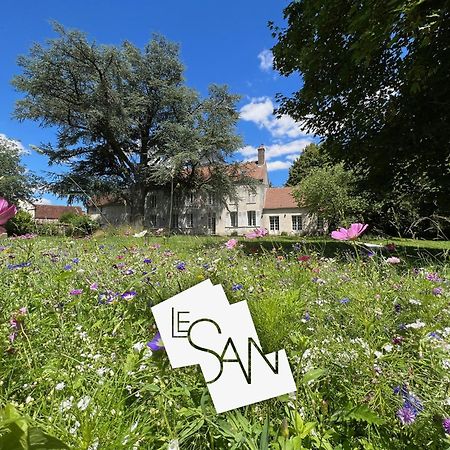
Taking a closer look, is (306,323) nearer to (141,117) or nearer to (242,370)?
(242,370)

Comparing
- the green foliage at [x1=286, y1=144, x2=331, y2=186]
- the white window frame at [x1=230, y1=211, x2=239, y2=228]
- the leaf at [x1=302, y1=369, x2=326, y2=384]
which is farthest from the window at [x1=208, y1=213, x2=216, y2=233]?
the leaf at [x1=302, y1=369, x2=326, y2=384]

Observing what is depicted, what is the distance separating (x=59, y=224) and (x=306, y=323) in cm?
387

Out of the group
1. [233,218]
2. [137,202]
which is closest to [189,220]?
[233,218]

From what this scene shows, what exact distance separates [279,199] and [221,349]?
127 ft

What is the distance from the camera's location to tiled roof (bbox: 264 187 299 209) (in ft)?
124

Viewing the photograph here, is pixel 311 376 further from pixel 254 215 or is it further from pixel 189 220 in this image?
pixel 254 215

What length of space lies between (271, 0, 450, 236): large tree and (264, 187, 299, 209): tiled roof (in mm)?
28662

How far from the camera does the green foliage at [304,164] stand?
4197 cm

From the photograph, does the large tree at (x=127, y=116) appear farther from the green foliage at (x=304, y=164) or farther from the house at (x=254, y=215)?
the green foliage at (x=304, y=164)

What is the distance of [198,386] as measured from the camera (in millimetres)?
1073

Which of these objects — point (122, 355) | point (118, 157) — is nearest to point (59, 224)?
point (122, 355)

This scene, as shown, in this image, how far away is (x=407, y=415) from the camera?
0.86 m

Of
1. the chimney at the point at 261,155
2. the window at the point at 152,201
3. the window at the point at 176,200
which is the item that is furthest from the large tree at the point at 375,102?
the chimney at the point at 261,155

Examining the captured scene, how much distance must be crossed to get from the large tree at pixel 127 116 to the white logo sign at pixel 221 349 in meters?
23.6
